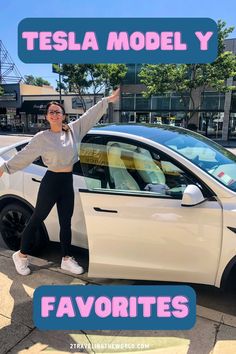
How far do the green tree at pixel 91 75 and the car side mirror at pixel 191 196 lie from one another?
2588cm

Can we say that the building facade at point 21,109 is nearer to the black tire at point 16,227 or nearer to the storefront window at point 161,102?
the storefront window at point 161,102

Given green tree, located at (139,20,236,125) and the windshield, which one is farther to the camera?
green tree, located at (139,20,236,125)

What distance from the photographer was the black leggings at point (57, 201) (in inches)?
128

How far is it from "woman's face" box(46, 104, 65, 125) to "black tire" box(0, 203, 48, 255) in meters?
1.16

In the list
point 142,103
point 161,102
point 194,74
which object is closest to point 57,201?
point 194,74

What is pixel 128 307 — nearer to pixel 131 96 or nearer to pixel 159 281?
pixel 159 281

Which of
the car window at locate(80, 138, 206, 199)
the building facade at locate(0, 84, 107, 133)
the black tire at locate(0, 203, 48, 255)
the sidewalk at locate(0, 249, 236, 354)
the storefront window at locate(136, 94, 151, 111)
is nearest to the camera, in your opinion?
the sidewalk at locate(0, 249, 236, 354)

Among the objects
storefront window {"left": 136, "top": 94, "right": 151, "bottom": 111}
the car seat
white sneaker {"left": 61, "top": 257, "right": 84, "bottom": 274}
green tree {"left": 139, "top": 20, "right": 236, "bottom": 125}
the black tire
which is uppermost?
green tree {"left": 139, "top": 20, "right": 236, "bottom": 125}

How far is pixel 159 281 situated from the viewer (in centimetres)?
326

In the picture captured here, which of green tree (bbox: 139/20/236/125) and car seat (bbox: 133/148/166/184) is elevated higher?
green tree (bbox: 139/20/236/125)

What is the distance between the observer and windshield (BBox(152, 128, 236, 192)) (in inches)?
118

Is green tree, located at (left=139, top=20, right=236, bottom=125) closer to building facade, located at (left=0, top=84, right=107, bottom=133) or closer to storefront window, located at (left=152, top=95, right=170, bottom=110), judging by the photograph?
storefront window, located at (left=152, top=95, right=170, bottom=110)

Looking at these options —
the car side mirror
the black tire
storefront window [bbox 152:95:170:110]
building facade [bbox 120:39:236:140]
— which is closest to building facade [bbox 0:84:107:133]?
building facade [bbox 120:39:236:140]

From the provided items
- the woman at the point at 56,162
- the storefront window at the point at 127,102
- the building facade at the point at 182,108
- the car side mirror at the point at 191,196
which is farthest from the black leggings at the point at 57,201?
the storefront window at the point at 127,102
